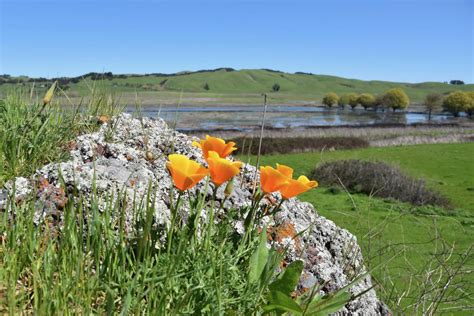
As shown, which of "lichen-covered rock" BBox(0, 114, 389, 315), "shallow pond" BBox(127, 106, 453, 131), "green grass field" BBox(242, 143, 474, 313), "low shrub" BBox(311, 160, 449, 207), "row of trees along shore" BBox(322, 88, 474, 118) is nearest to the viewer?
"lichen-covered rock" BBox(0, 114, 389, 315)

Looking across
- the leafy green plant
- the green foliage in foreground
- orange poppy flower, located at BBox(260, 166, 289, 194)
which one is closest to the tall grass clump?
the green foliage in foreground

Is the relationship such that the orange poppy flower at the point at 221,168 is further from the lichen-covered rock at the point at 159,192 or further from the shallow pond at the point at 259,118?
the shallow pond at the point at 259,118

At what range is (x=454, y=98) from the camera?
287ft

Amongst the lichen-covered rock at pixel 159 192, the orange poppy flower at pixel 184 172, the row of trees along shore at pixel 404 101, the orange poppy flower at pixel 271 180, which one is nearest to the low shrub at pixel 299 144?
the lichen-covered rock at pixel 159 192

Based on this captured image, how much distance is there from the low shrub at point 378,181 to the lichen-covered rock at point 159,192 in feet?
52.5

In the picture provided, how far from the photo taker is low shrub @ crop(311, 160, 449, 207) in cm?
1911

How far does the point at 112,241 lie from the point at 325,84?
202358 mm

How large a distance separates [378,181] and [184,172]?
20.0 m

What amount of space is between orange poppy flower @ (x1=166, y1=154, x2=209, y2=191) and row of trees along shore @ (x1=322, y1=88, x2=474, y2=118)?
92895mm

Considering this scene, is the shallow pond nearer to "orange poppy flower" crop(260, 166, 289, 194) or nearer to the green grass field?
the green grass field

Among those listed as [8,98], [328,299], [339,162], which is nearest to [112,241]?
[328,299]

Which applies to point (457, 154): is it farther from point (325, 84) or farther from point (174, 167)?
point (325, 84)

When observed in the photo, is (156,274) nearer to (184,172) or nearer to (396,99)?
(184,172)

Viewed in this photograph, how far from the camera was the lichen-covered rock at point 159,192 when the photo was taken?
2584 millimetres
